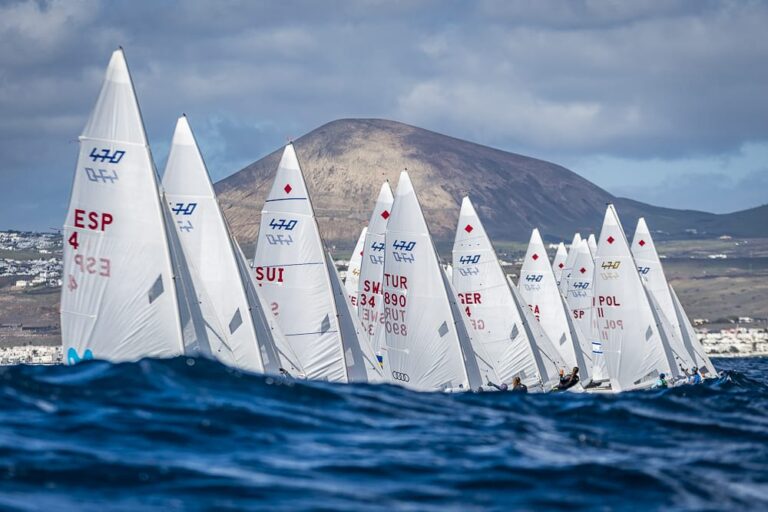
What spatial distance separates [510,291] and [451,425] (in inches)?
1398

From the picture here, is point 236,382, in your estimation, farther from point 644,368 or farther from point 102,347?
point 644,368

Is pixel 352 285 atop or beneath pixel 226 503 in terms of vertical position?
atop

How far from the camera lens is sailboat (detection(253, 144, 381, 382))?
47.5 metres

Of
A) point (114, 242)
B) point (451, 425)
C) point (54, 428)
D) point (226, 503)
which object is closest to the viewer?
point (226, 503)

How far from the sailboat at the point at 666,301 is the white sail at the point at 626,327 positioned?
1228 centimetres

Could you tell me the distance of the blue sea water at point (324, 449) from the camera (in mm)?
18859

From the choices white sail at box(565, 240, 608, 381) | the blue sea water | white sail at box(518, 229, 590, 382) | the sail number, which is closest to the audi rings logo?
the blue sea water

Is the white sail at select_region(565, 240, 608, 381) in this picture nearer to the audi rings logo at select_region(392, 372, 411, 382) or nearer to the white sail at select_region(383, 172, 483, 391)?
the white sail at select_region(383, 172, 483, 391)

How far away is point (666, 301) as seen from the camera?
3164 inches

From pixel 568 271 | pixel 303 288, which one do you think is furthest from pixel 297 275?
pixel 568 271

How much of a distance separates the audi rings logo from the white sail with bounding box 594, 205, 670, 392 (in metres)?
15.7

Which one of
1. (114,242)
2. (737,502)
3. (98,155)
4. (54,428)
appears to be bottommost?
(737,502)

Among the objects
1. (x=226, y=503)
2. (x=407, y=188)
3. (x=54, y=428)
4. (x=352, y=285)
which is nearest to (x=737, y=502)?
(x=226, y=503)

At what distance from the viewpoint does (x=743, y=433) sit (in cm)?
2952
